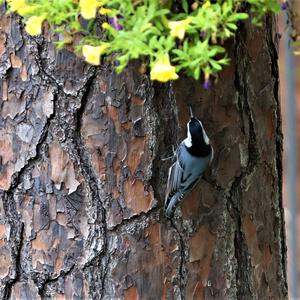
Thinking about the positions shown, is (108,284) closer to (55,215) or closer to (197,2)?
(55,215)

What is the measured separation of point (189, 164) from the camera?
1.23m

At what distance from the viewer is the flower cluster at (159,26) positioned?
956 mm

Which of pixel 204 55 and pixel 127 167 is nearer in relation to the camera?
pixel 204 55

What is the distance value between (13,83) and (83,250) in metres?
0.31

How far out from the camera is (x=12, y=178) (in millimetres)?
1299

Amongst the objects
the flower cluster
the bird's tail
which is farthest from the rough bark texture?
the flower cluster

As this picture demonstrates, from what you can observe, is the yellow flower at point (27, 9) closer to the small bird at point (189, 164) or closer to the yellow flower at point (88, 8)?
the yellow flower at point (88, 8)

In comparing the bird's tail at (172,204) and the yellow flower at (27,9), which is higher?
the yellow flower at (27,9)

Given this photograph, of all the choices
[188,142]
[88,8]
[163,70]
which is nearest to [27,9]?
[88,8]

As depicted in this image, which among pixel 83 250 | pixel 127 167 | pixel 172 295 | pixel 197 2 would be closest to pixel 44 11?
pixel 197 2

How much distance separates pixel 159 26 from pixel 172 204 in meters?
0.38

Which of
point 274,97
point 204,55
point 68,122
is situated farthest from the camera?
point 274,97

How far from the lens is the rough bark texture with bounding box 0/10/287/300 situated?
1239 millimetres

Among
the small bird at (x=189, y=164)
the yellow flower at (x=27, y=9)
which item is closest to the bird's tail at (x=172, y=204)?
the small bird at (x=189, y=164)
